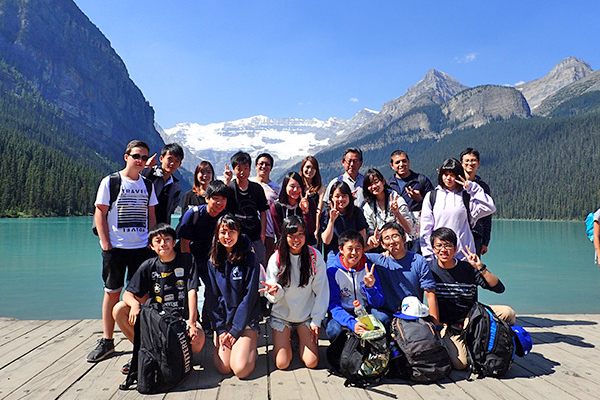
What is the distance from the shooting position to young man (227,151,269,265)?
5000 millimetres

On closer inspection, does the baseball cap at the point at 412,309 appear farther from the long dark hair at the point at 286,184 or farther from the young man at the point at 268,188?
the young man at the point at 268,188

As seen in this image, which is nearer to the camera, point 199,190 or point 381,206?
point 381,206

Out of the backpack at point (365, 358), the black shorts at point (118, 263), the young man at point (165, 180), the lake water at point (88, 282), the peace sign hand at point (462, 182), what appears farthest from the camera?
the lake water at point (88, 282)

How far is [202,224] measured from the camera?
15.3 feet

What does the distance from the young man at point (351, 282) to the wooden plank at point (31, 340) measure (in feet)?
11.1

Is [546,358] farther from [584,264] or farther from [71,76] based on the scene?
[71,76]

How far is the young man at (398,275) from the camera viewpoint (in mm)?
4070

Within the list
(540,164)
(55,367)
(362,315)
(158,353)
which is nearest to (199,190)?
(158,353)

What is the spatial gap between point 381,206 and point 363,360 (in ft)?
6.98

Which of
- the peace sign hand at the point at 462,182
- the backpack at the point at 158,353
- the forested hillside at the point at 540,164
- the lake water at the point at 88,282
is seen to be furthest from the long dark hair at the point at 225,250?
the forested hillside at the point at 540,164

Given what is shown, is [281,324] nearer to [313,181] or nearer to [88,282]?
[313,181]

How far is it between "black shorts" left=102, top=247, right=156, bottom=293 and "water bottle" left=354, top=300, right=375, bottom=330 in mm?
2432

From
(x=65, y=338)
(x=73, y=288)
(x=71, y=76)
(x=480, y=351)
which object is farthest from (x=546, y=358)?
(x=71, y=76)

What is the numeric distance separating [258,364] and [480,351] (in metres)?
2.23
